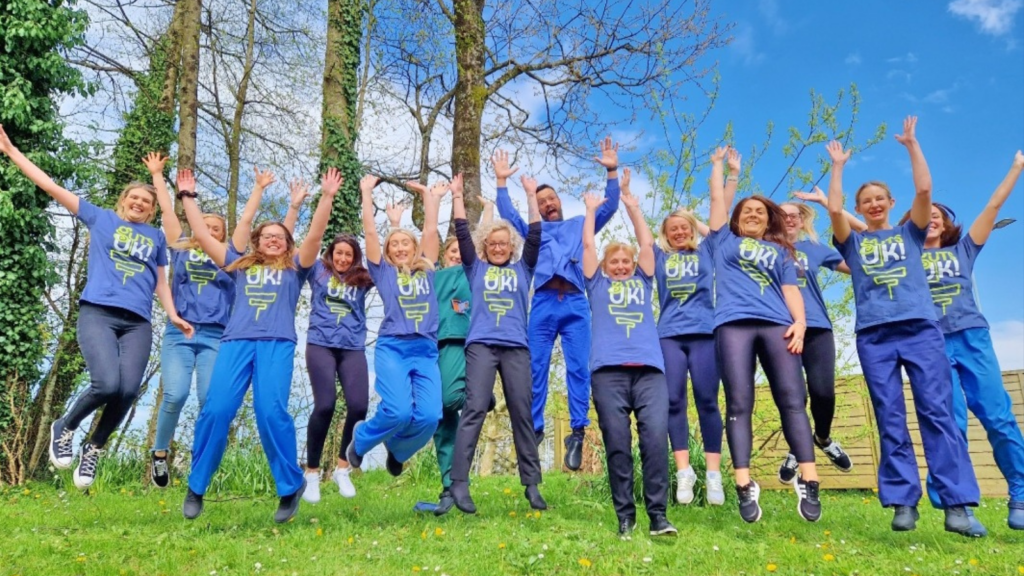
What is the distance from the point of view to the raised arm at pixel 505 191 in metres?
6.02

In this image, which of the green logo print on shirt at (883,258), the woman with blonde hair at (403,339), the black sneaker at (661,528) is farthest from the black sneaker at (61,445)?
the green logo print on shirt at (883,258)

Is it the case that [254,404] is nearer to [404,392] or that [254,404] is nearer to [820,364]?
[404,392]

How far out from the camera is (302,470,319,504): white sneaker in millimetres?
5992

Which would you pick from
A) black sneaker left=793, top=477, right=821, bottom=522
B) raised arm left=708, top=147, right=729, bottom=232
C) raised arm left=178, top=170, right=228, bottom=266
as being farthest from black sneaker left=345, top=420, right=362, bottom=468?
black sneaker left=793, top=477, right=821, bottom=522

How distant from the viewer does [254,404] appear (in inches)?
211

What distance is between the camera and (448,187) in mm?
6066

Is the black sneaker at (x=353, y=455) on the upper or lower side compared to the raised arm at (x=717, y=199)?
lower

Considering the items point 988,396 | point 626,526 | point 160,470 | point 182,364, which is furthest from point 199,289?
point 988,396

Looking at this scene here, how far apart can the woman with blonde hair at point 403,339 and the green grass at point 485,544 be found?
0.75 m

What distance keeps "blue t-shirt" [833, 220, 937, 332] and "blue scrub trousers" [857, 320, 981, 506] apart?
91mm

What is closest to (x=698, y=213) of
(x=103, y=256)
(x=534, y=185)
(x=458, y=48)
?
(x=534, y=185)

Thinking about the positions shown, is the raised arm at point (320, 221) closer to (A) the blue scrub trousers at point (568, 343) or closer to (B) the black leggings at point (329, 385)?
(B) the black leggings at point (329, 385)

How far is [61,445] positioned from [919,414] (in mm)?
6375

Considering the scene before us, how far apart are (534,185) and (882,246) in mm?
2626
